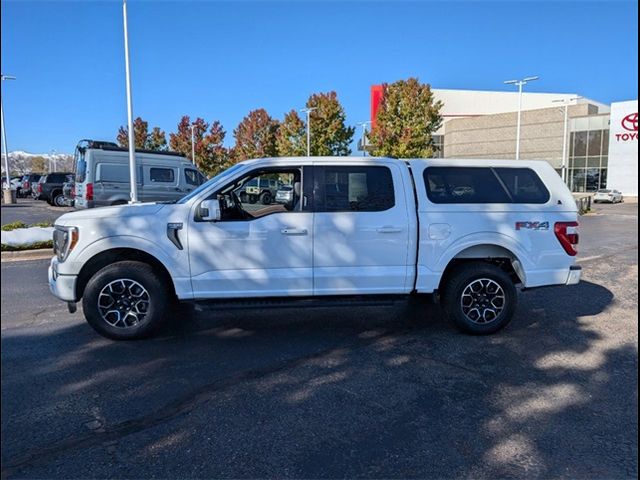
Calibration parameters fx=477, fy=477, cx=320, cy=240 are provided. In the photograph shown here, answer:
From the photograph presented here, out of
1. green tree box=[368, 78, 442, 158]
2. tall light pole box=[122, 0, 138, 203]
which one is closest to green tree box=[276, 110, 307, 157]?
green tree box=[368, 78, 442, 158]

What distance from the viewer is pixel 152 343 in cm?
496

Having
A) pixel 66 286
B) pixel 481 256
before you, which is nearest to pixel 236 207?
pixel 66 286

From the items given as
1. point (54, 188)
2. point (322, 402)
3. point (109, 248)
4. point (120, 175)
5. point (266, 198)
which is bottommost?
point (322, 402)

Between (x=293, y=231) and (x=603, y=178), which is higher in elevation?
(x=603, y=178)

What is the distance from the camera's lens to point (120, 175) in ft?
54.5

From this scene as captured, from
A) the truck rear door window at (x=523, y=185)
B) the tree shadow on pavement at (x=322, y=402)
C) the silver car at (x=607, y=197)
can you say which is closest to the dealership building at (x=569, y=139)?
the silver car at (x=607, y=197)

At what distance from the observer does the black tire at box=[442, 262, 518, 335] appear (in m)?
5.30

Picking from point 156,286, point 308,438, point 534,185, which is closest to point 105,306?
point 156,286

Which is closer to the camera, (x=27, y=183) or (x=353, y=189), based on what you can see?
(x=353, y=189)

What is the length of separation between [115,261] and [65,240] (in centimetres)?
52

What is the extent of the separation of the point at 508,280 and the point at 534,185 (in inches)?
45.3

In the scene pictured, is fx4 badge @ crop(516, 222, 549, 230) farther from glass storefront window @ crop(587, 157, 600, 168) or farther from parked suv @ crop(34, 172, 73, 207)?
glass storefront window @ crop(587, 157, 600, 168)

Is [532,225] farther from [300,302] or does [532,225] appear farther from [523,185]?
[300,302]

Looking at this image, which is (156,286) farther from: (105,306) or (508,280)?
(508,280)
